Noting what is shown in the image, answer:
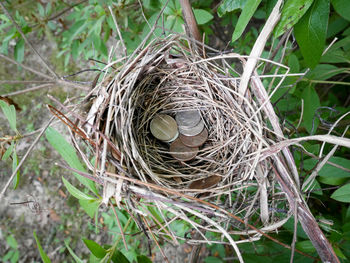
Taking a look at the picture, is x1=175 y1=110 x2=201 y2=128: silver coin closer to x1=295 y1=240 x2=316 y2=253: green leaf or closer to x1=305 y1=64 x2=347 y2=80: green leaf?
x1=305 y1=64 x2=347 y2=80: green leaf

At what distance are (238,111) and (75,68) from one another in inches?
68.9

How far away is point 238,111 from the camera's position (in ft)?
2.68

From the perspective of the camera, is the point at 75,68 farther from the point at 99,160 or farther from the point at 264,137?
the point at 264,137

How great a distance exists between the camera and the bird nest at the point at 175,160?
701 millimetres

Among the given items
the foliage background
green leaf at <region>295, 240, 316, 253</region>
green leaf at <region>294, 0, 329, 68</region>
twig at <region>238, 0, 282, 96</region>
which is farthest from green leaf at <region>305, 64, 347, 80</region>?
green leaf at <region>295, 240, 316, 253</region>

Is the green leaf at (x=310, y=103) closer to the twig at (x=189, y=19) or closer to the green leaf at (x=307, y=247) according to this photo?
the green leaf at (x=307, y=247)

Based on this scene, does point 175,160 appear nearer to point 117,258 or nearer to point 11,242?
point 117,258

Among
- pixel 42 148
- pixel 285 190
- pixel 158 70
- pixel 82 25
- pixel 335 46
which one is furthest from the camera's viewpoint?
pixel 42 148

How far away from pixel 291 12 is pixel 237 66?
1.72 feet

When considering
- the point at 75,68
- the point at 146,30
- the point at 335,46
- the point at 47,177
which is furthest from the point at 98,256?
the point at 75,68

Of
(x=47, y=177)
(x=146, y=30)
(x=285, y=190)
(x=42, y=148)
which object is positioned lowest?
(x=47, y=177)

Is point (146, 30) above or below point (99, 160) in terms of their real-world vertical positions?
above

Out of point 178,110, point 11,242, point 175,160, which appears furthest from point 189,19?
point 11,242

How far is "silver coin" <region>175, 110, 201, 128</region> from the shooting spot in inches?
42.2
